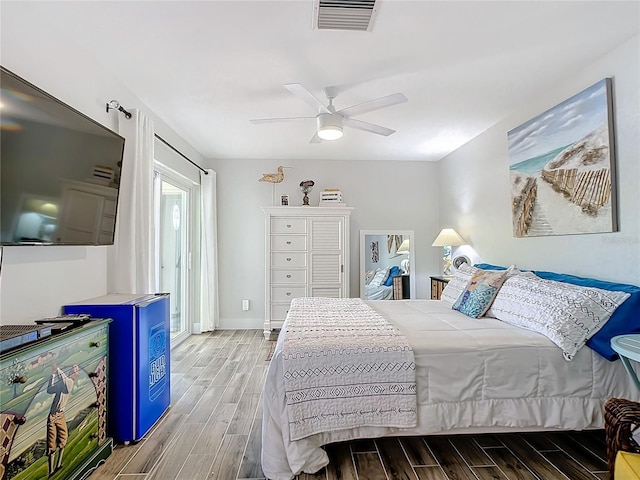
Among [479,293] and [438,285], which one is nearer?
[479,293]

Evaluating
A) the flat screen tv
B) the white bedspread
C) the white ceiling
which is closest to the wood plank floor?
the white bedspread

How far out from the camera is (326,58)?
231 cm

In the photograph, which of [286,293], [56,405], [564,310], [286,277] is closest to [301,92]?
[564,310]

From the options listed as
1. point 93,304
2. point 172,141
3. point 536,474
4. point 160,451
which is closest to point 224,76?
point 172,141

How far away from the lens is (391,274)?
5.08 m

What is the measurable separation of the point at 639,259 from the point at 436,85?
1783mm

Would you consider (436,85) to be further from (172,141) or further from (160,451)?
(160,451)

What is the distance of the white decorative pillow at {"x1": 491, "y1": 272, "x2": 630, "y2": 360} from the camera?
1.92 metres

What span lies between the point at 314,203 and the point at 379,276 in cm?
143

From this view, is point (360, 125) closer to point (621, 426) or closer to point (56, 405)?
point (621, 426)

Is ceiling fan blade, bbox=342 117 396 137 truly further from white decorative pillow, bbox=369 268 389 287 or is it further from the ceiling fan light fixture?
white decorative pillow, bbox=369 268 389 287

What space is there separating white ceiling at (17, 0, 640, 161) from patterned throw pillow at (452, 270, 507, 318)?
149cm

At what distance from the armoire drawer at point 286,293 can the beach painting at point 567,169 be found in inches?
103

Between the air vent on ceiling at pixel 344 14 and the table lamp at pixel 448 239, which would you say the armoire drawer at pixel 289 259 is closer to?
the table lamp at pixel 448 239
